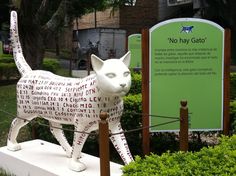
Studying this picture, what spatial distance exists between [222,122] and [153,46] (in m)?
1.43

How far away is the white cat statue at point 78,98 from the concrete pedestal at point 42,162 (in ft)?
0.46

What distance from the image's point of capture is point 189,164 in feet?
10.1

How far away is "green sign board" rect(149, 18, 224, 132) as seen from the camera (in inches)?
218

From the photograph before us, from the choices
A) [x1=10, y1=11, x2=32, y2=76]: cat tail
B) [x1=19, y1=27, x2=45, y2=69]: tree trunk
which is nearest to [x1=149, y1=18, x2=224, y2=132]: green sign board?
[x1=10, y1=11, x2=32, y2=76]: cat tail

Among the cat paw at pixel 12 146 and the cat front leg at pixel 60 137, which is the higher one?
the cat front leg at pixel 60 137

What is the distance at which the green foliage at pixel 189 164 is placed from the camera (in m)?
2.94

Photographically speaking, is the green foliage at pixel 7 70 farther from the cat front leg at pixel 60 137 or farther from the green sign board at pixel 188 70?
the green sign board at pixel 188 70

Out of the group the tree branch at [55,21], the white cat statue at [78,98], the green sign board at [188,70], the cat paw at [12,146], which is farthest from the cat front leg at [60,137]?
the tree branch at [55,21]

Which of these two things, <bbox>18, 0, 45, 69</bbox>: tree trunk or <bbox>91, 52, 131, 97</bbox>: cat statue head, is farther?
<bbox>18, 0, 45, 69</bbox>: tree trunk

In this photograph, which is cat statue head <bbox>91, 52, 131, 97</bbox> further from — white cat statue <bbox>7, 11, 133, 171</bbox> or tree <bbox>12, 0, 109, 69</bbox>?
tree <bbox>12, 0, 109, 69</bbox>

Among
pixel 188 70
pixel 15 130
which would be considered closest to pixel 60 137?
pixel 15 130

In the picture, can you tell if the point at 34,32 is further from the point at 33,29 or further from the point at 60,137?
the point at 60,137

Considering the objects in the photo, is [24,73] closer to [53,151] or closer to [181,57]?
[53,151]

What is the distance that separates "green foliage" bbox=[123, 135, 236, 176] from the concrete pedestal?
1.32 metres
